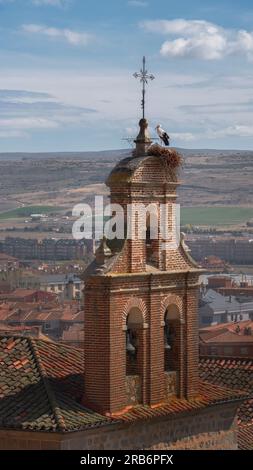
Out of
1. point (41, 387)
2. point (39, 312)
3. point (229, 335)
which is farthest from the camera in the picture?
point (39, 312)

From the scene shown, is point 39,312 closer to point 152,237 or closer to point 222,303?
point 222,303

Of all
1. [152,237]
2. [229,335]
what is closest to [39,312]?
[229,335]

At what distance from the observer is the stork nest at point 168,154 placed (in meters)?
25.4

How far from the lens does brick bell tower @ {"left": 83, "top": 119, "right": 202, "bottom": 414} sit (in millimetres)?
→ 24203

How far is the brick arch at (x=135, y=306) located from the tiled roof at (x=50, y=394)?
4.16 ft

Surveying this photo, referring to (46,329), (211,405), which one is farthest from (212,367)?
(46,329)

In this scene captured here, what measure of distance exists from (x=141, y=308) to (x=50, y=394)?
6.97ft

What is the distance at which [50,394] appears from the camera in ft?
78.3

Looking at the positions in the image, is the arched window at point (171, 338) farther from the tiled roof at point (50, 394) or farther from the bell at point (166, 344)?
the tiled roof at point (50, 394)

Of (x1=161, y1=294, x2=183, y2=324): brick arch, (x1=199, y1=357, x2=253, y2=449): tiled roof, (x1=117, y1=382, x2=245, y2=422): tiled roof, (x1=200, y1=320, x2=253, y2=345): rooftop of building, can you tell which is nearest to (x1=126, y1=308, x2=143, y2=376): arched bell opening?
(x1=161, y1=294, x2=183, y2=324): brick arch
